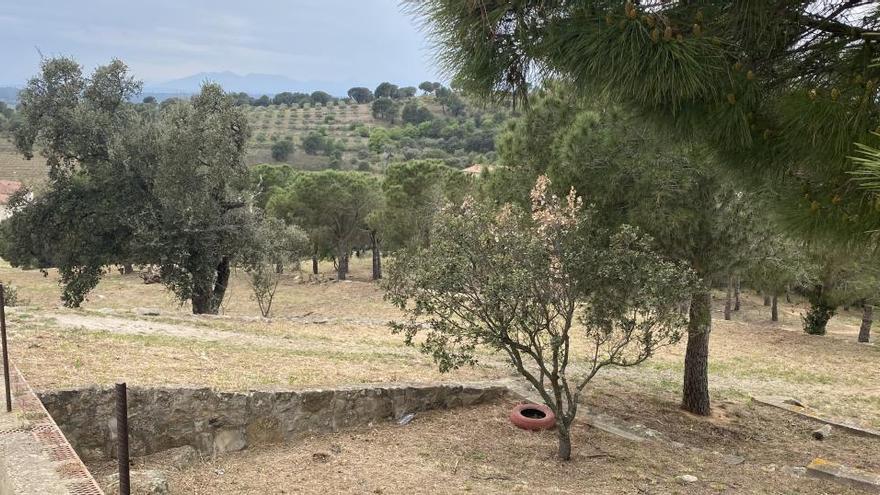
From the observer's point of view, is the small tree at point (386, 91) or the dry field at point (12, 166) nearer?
the dry field at point (12, 166)

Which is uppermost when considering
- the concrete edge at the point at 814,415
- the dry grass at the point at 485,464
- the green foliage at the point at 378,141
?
the green foliage at the point at 378,141

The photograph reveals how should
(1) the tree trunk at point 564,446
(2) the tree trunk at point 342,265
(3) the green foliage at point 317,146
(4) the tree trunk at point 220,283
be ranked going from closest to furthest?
(1) the tree trunk at point 564,446 < (4) the tree trunk at point 220,283 < (2) the tree trunk at point 342,265 < (3) the green foliage at point 317,146

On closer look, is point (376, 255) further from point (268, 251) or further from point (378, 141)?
point (378, 141)

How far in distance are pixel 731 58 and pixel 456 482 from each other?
4.22 m

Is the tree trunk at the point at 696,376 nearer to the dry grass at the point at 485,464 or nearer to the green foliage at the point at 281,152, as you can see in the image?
the dry grass at the point at 485,464

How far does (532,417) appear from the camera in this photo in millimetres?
7156

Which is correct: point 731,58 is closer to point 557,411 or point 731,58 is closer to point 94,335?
point 557,411

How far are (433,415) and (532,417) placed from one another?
123 centimetres

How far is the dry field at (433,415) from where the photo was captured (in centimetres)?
568

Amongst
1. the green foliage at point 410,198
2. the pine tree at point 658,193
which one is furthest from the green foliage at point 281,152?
the pine tree at point 658,193

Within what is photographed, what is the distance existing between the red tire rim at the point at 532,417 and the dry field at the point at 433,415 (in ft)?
0.46

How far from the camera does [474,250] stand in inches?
Result: 222

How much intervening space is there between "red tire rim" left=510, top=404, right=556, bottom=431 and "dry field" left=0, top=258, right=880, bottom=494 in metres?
0.14

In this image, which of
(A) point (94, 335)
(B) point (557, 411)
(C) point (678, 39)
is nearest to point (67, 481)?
(B) point (557, 411)
